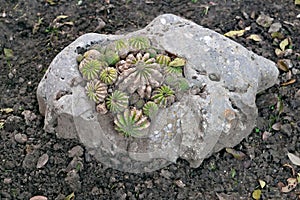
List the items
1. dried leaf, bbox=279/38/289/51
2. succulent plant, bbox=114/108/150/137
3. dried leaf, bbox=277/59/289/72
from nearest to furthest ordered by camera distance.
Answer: succulent plant, bbox=114/108/150/137 → dried leaf, bbox=277/59/289/72 → dried leaf, bbox=279/38/289/51

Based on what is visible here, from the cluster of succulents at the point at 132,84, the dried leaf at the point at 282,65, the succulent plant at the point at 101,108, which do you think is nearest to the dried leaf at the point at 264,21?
the dried leaf at the point at 282,65

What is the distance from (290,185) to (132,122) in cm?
87

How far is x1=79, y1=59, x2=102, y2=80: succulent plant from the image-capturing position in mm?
2828

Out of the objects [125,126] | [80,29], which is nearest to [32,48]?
[80,29]

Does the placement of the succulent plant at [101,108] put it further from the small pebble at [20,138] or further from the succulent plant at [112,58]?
the small pebble at [20,138]

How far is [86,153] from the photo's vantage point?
116 inches

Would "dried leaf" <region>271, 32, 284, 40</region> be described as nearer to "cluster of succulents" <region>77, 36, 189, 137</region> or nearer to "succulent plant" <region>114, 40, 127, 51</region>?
"cluster of succulents" <region>77, 36, 189, 137</region>

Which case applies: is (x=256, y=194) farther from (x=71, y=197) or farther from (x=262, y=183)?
(x=71, y=197)

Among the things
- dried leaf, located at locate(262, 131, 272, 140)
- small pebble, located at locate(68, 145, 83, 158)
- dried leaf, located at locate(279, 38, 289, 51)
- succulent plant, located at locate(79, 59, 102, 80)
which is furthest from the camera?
dried leaf, located at locate(279, 38, 289, 51)

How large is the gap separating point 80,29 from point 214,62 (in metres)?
1.08

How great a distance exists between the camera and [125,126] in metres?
2.73

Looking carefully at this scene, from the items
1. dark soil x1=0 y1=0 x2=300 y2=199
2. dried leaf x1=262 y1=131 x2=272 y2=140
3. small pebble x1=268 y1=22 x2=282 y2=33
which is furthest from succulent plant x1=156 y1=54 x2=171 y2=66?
small pebble x1=268 y1=22 x2=282 y2=33

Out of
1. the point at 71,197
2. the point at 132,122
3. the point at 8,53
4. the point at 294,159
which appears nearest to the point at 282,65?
the point at 294,159

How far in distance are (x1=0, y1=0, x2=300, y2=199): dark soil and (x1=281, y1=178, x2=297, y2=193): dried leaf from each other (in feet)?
0.07
